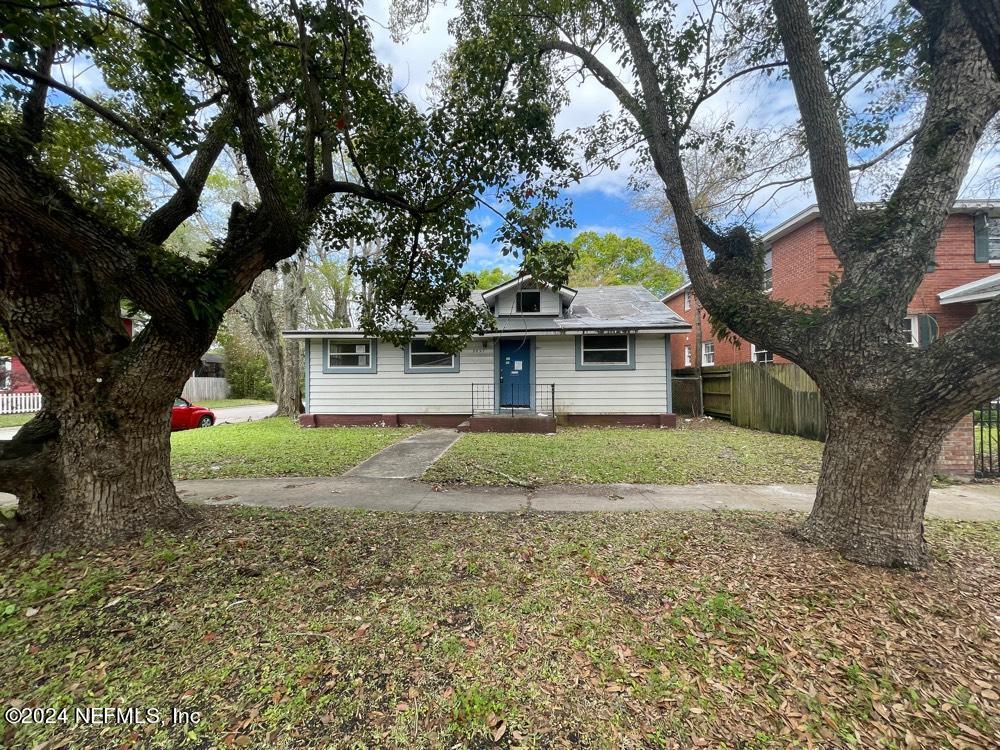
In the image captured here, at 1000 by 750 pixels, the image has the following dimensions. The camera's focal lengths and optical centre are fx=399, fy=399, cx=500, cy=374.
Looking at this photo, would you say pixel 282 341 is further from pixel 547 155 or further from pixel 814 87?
pixel 814 87

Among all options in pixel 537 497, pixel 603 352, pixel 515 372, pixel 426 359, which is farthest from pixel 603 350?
pixel 537 497

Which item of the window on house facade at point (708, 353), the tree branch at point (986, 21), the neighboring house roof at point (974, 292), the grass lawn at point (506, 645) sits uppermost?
the neighboring house roof at point (974, 292)

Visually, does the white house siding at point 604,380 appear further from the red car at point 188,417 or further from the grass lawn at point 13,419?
the grass lawn at point 13,419

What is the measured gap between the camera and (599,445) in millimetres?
8570

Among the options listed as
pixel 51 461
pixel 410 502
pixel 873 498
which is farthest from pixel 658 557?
pixel 51 461

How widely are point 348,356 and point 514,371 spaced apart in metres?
5.10

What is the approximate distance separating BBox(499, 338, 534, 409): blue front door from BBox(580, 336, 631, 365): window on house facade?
165cm

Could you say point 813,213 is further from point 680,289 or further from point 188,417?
point 188,417

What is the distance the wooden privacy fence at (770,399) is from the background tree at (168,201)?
7.35 metres

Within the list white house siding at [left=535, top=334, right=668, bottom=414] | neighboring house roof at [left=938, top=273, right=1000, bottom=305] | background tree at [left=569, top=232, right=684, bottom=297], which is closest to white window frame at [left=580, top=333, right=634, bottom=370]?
white house siding at [left=535, top=334, right=668, bottom=414]

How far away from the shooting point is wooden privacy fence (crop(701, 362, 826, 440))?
30.3 feet

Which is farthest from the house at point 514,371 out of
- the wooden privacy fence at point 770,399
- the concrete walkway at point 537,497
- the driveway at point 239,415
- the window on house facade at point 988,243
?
the window on house facade at point 988,243

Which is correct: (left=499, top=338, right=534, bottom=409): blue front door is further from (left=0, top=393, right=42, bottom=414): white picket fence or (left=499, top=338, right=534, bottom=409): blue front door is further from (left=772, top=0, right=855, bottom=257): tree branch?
(left=0, top=393, right=42, bottom=414): white picket fence

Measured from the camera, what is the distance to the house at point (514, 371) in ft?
37.6
